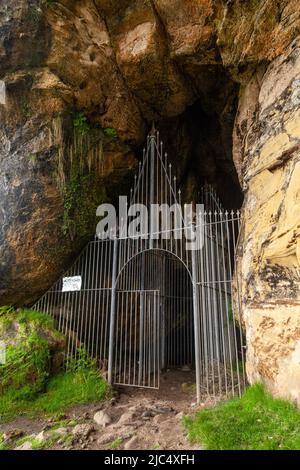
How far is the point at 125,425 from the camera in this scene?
4.36 metres

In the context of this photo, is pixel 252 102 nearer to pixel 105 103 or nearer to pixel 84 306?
pixel 105 103

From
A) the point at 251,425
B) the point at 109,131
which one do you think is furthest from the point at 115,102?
the point at 251,425

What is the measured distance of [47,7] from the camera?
6238 mm

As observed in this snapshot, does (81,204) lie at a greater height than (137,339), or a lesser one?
greater

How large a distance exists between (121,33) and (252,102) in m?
3.27

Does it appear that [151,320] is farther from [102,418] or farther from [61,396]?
[102,418]

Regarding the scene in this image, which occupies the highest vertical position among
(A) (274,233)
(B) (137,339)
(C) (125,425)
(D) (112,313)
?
(A) (274,233)

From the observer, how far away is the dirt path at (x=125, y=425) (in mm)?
3809

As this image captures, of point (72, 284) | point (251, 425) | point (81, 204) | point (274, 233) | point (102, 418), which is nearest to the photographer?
point (251, 425)

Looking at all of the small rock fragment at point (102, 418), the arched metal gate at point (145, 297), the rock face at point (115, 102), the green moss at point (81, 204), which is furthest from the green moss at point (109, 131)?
the small rock fragment at point (102, 418)

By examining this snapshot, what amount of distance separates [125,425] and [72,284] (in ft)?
10.2

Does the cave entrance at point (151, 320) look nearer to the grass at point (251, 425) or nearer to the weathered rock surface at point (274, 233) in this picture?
the weathered rock surface at point (274, 233)

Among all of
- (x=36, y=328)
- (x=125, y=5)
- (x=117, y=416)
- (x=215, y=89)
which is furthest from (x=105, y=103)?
(x=117, y=416)

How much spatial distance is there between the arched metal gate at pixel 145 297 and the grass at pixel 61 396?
348 mm
